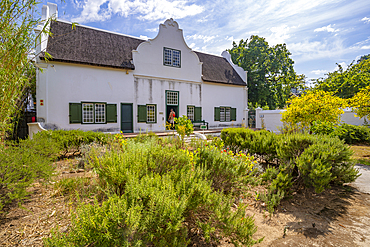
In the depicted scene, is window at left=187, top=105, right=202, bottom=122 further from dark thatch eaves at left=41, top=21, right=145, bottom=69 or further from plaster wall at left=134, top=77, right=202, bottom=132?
dark thatch eaves at left=41, top=21, right=145, bottom=69

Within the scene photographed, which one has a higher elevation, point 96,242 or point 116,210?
point 116,210

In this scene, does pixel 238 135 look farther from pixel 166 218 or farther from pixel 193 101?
pixel 193 101

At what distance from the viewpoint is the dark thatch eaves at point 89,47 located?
11992 millimetres

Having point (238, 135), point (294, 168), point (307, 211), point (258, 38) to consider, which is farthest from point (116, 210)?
point (258, 38)

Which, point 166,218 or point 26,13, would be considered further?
point 26,13

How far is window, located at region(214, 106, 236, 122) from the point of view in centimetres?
1859

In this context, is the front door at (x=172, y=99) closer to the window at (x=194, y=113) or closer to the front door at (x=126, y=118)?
the window at (x=194, y=113)

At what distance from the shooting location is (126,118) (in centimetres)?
1416

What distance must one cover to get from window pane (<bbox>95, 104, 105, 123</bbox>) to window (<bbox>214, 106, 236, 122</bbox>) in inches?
401

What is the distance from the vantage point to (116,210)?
73.3 inches

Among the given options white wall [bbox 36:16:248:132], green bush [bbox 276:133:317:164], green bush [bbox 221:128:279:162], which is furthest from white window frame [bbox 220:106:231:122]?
green bush [bbox 276:133:317:164]

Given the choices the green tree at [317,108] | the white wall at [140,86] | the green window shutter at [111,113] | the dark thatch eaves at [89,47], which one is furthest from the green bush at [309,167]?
the dark thatch eaves at [89,47]

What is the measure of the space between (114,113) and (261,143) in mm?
10787

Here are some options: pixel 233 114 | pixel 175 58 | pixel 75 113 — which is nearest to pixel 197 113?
pixel 233 114
